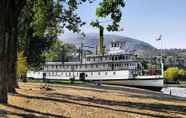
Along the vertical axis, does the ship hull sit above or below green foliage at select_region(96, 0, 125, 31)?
below

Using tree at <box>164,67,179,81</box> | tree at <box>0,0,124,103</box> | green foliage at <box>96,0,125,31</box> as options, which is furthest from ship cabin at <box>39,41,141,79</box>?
tree at <box>164,67,179,81</box>

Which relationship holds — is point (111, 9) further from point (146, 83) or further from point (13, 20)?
point (146, 83)

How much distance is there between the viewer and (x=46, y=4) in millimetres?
30859

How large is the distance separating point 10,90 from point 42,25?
341 inches

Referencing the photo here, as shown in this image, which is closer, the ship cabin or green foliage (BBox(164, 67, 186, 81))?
the ship cabin

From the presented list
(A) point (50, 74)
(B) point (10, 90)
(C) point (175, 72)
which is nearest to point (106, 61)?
(A) point (50, 74)

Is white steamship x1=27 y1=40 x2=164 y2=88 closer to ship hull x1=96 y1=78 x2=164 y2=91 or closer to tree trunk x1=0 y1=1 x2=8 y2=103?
ship hull x1=96 y1=78 x2=164 y2=91

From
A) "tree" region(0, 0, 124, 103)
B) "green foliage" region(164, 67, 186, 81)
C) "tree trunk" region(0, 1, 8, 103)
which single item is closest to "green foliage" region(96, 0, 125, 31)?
"tree" region(0, 0, 124, 103)

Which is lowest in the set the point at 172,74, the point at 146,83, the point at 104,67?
the point at 146,83

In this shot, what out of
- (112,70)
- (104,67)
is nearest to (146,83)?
(112,70)

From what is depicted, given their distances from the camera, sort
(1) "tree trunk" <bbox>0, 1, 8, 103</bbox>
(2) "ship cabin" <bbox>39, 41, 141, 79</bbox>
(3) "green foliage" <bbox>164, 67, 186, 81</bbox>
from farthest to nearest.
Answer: (3) "green foliage" <bbox>164, 67, 186, 81</bbox> → (2) "ship cabin" <bbox>39, 41, 141, 79</bbox> → (1) "tree trunk" <bbox>0, 1, 8, 103</bbox>

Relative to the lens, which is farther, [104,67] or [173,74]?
[173,74]

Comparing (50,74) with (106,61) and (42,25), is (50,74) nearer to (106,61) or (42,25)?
(106,61)

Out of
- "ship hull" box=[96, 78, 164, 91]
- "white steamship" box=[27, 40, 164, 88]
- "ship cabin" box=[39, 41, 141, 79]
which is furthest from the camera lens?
"ship cabin" box=[39, 41, 141, 79]
